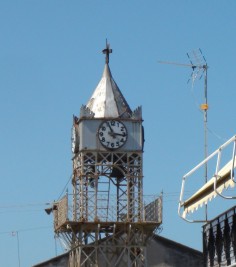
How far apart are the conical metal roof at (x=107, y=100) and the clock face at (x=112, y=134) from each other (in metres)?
0.59

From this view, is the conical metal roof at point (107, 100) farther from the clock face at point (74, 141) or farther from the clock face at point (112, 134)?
the clock face at point (74, 141)

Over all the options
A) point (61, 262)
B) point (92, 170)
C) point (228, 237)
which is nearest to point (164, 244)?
point (61, 262)

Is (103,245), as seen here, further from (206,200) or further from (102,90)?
(206,200)

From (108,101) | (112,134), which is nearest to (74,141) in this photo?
(112,134)

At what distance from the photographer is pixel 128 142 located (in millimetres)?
82750

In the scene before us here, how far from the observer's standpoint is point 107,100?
85.1m

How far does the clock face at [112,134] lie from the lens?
82.4 meters

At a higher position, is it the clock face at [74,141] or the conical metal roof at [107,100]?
the conical metal roof at [107,100]

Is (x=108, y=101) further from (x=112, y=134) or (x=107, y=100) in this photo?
(x=112, y=134)

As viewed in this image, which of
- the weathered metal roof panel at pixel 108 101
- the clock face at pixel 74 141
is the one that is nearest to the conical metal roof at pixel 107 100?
the weathered metal roof panel at pixel 108 101

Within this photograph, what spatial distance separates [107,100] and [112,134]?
2.87 meters

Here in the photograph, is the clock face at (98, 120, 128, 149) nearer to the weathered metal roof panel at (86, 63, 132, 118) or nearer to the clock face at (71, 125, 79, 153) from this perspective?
the weathered metal roof panel at (86, 63, 132, 118)

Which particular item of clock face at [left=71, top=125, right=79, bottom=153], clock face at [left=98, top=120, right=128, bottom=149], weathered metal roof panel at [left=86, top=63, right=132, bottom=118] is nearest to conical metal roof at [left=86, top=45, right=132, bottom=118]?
weathered metal roof panel at [left=86, top=63, right=132, bottom=118]

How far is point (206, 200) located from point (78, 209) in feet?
98.4
